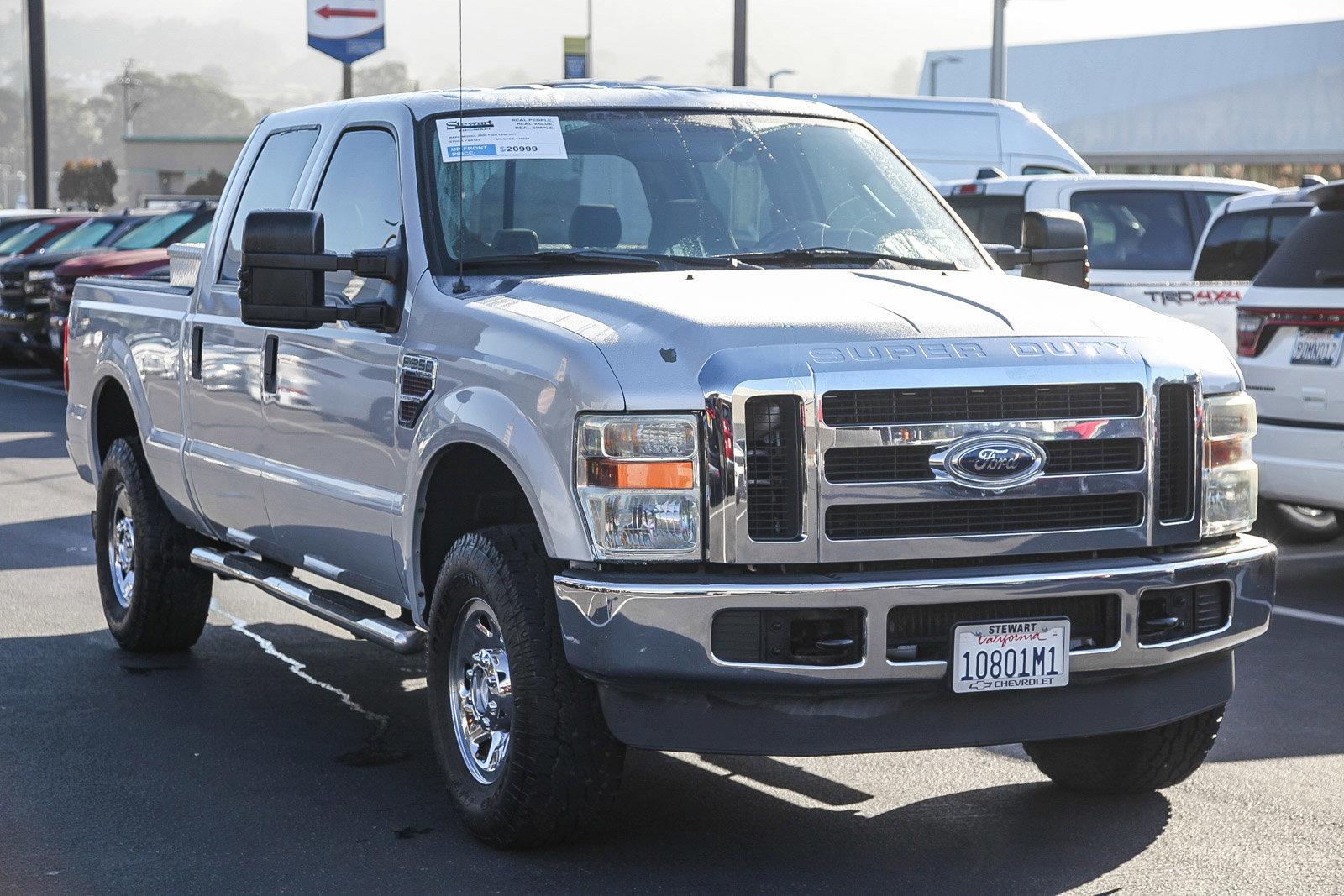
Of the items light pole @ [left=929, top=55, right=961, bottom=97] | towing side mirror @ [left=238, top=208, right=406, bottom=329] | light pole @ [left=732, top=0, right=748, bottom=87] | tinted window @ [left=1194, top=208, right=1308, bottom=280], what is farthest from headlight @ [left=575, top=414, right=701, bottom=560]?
light pole @ [left=929, top=55, right=961, bottom=97]

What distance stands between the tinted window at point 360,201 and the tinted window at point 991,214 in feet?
23.7

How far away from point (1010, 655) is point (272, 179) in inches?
139

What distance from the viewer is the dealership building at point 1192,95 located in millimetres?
48969

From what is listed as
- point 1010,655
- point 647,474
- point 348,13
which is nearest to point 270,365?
point 647,474

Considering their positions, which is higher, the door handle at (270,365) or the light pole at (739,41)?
the light pole at (739,41)

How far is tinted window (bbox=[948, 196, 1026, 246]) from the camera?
12.8m

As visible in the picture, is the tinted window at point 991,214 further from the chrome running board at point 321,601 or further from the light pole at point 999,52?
the light pole at point 999,52

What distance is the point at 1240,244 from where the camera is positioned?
11367 mm

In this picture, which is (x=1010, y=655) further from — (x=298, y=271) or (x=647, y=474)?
(x=298, y=271)

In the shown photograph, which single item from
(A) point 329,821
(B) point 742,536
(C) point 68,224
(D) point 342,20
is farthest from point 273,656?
(D) point 342,20

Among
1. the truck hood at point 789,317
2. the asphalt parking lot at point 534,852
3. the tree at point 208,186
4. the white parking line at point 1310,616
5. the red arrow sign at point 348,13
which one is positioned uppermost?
the red arrow sign at point 348,13

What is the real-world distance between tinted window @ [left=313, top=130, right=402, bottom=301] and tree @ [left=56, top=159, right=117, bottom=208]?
79.3m

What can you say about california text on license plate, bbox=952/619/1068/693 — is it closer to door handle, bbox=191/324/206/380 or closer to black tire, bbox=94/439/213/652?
door handle, bbox=191/324/206/380

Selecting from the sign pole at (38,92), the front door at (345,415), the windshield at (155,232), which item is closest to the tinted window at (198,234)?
the windshield at (155,232)
